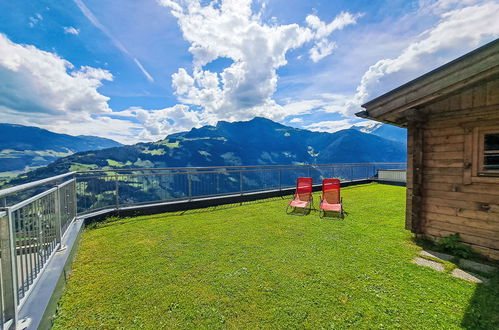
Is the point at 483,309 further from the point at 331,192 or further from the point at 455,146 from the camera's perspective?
the point at 331,192

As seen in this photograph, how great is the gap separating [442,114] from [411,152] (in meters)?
0.86

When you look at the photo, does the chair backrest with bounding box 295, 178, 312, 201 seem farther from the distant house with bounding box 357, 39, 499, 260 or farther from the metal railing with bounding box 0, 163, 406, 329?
the metal railing with bounding box 0, 163, 406, 329

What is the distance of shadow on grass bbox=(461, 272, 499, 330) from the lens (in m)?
2.09

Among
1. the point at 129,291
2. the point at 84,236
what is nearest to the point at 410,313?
the point at 129,291

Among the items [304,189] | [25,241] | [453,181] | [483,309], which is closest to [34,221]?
[25,241]

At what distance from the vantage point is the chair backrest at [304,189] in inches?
277

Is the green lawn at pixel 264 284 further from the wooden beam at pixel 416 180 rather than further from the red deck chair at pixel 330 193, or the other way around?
the red deck chair at pixel 330 193

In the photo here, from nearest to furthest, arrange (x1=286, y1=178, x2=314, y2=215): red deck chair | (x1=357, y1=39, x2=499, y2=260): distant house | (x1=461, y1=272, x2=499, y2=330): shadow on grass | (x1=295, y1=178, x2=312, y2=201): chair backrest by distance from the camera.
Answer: (x1=461, y1=272, x2=499, y2=330): shadow on grass < (x1=357, y1=39, x2=499, y2=260): distant house < (x1=286, y1=178, x2=314, y2=215): red deck chair < (x1=295, y1=178, x2=312, y2=201): chair backrest

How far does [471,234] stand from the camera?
3736mm

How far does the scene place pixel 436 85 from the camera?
3748mm

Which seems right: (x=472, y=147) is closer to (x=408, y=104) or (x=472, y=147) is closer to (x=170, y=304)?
(x=408, y=104)

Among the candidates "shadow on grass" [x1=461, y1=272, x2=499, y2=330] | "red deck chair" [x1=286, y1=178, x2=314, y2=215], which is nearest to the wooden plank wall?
"shadow on grass" [x1=461, y1=272, x2=499, y2=330]

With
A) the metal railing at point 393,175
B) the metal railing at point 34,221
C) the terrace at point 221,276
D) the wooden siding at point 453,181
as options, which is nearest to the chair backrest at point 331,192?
the terrace at point 221,276

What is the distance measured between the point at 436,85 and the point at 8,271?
19.8 ft
